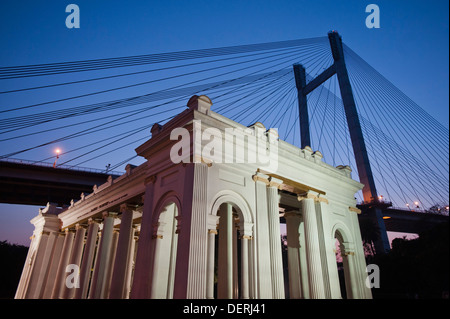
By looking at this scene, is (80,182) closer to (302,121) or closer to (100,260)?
(100,260)

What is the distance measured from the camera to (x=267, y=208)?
52.4 feet

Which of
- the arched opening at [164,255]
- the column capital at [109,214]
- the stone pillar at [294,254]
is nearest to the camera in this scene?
the arched opening at [164,255]

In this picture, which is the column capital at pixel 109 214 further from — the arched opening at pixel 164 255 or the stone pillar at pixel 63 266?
the arched opening at pixel 164 255

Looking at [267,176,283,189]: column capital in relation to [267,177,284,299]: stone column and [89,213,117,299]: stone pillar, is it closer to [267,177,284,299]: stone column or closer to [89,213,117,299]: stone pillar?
[267,177,284,299]: stone column

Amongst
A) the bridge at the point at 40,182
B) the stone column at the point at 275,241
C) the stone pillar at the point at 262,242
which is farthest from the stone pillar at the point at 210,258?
the bridge at the point at 40,182

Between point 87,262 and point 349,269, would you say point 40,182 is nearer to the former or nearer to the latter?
point 87,262

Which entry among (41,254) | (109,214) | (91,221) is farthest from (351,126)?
(41,254)

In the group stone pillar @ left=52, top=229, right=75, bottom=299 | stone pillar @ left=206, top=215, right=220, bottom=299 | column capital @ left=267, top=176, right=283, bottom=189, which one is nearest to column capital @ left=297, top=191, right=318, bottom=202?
column capital @ left=267, top=176, right=283, bottom=189

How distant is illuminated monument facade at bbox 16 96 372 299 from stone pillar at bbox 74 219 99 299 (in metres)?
0.64

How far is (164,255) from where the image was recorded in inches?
605

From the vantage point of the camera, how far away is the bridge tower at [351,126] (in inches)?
1700

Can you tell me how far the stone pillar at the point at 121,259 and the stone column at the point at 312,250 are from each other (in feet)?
39.0

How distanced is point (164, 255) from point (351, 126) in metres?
39.7
